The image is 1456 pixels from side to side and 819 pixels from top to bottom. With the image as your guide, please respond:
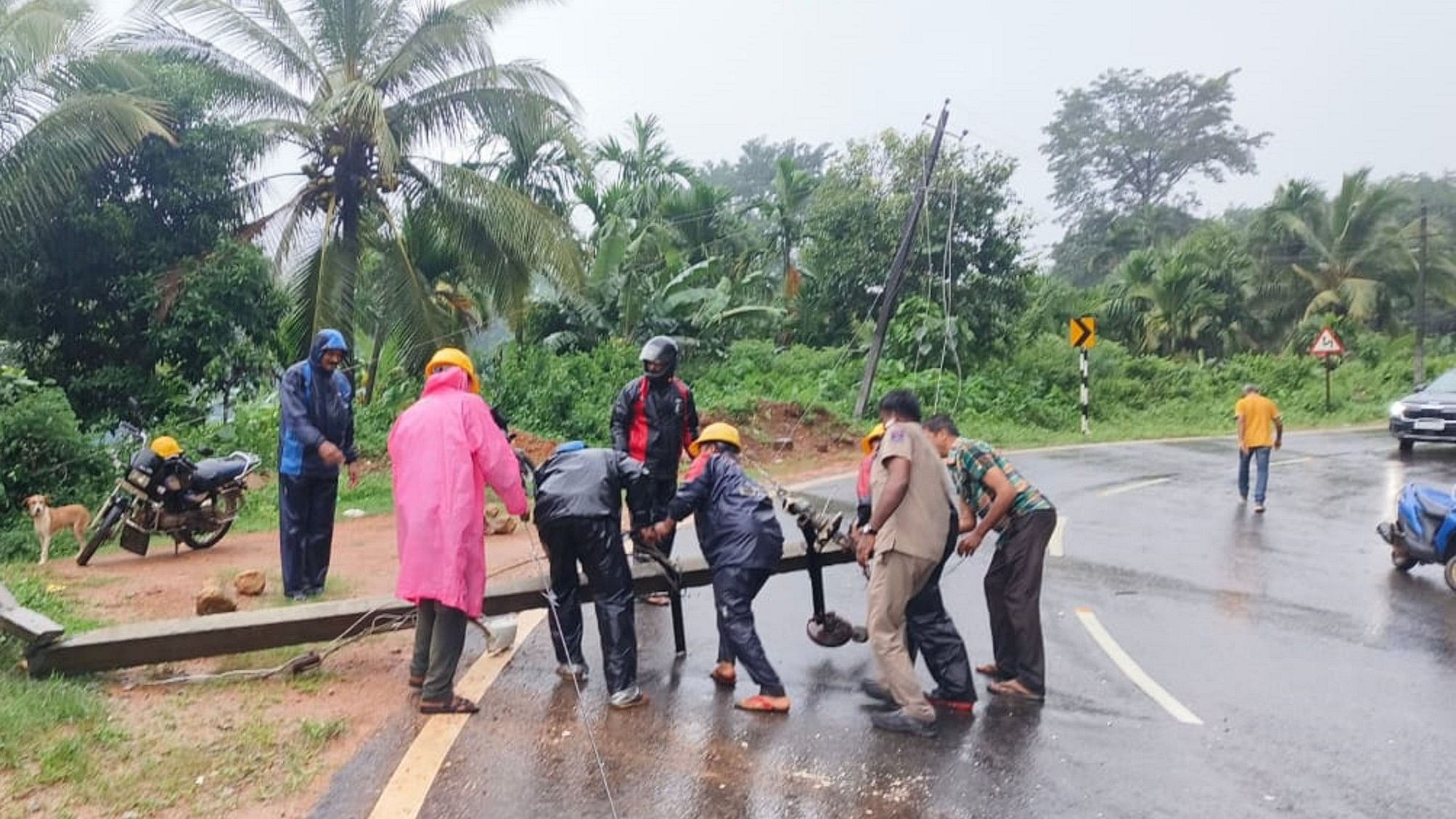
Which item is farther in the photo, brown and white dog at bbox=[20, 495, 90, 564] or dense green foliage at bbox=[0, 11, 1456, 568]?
dense green foliage at bbox=[0, 11, 1456, 568]

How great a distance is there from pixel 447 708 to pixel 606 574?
37.7 inches

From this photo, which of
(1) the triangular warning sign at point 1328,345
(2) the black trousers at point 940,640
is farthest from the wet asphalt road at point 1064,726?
(1) the triangular warning sign at point 1328,345

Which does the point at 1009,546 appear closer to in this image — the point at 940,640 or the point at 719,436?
the point at 940,640

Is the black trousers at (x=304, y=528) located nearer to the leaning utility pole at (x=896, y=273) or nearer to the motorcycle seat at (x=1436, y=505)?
the motorcycle seat at (x=1436, y=505)

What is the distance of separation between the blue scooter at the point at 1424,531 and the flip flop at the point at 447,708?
745 cm

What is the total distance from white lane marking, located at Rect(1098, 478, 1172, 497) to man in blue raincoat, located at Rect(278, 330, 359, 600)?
966cm

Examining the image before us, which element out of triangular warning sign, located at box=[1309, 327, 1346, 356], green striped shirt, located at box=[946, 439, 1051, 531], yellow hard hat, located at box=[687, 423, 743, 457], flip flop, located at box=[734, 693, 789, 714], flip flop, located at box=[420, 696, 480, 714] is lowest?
flip flop, located at box=[734, 693, 789, 714]

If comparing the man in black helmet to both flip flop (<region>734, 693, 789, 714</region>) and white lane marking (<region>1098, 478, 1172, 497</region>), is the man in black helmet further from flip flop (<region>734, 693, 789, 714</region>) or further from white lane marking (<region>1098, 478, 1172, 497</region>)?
white lane marking (<region>1098, 478, 1172, 497</region>)

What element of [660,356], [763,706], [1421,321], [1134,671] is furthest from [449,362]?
[1421,321]

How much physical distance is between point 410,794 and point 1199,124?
56.0m

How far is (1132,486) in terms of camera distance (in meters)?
14.4

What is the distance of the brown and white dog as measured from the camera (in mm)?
8516

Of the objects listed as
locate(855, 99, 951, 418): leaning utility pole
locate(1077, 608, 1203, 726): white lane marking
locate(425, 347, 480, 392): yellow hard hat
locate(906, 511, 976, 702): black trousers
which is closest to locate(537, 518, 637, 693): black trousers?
locate(425, 347, 480, 392): yellow hard hat

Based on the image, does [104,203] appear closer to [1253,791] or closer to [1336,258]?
[1253,791]
